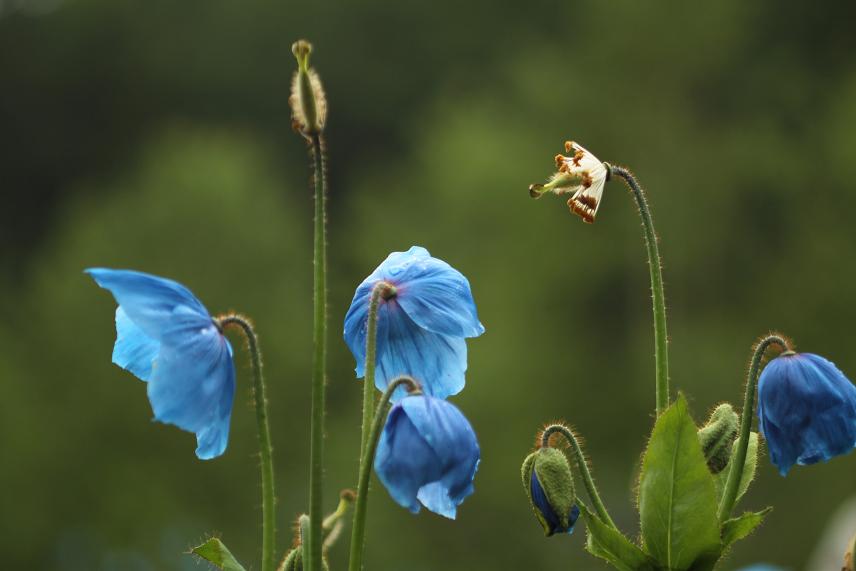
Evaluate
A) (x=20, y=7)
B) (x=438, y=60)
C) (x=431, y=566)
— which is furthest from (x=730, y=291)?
(x=20, y=7)

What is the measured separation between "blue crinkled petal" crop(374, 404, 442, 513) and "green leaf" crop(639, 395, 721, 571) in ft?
0.63

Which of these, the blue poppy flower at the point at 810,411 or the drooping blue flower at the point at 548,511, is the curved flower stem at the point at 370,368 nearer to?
the drooping blue flower at the point at 548,511

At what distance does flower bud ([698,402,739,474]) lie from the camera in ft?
3.73

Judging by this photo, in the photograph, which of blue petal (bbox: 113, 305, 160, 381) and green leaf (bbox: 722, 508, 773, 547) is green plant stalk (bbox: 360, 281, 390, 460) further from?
green leaf (bbox: 722, 508, 773, 547)

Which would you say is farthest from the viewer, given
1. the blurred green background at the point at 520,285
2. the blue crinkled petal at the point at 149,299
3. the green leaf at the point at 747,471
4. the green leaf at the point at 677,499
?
the blurred green background at the point at 520,285

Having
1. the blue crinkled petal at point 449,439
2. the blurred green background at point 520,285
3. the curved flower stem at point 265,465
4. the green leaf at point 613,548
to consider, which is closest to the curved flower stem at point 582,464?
the green leaf at point 613,548

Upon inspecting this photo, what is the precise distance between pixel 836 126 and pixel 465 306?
1401 centimetres

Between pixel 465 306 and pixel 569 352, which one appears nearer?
pixel 465 306

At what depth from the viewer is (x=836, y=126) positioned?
47.2 ft

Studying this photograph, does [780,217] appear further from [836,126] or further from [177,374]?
[177,374]

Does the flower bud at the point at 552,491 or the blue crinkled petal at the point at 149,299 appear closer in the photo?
the blue crinkled petal at the point at 149,299

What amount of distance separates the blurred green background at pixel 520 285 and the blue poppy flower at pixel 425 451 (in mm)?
10533

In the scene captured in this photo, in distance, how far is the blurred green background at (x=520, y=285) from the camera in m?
13.3

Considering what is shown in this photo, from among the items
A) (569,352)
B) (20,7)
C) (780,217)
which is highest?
(20,7)
